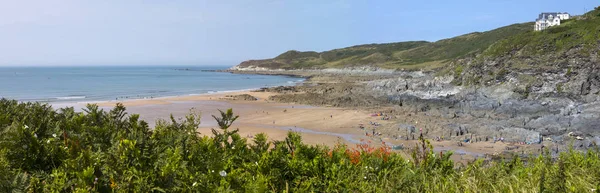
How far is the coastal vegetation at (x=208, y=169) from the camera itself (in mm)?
4359

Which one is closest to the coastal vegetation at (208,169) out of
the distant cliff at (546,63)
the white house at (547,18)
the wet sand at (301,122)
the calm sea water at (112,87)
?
the wet sand at (301,122)

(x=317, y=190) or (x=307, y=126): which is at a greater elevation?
(x=317, y=190)

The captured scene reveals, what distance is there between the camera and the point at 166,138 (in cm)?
624

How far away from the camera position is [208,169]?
5023mm

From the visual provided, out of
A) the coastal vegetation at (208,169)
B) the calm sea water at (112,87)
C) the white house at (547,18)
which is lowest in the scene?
the calm sea water at (112,87)

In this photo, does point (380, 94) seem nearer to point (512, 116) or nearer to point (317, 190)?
point (512, 116)

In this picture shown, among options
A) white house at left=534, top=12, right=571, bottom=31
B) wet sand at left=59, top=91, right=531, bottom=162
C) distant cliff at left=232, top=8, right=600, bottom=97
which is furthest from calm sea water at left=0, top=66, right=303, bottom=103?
white house at left=534, top=12, right=571, bottom=31

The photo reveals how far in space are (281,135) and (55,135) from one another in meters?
17.1

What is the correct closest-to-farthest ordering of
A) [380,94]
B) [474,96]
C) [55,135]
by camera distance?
1. [55,135]
2. [474,96]
3. [380,94]

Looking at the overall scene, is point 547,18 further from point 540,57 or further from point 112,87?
point 112,87

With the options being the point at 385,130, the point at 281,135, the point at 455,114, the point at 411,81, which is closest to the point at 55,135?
the point at 281,135

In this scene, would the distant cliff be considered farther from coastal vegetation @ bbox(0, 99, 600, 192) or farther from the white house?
the white house

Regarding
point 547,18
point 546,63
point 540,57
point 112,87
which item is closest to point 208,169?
point 546,63

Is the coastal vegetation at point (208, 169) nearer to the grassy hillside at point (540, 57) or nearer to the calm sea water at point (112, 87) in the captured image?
the grassy hillside at point (540, 57)
